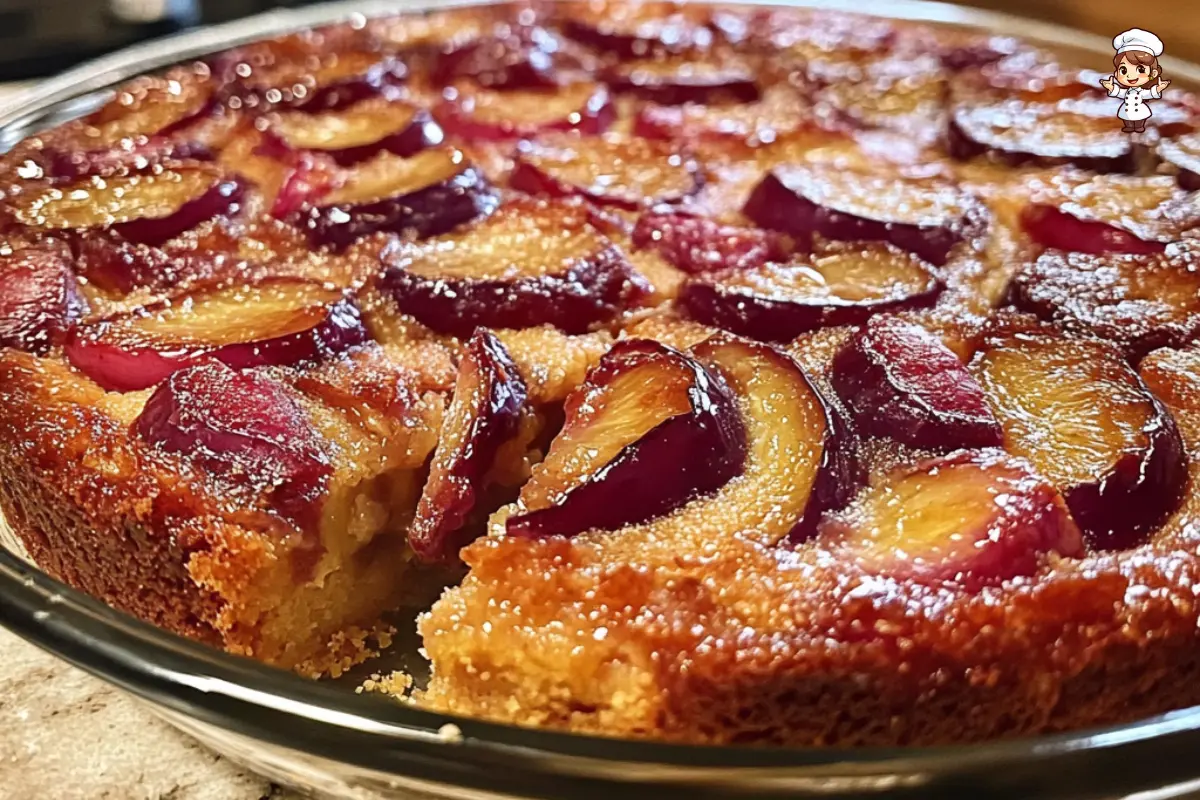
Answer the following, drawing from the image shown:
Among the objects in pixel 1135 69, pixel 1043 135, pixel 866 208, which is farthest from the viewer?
pixel 1043 135

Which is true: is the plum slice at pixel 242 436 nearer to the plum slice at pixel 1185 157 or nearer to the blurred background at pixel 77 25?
the plum slice at pixel 1185 157

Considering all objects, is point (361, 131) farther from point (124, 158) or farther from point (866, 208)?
point (866, 208)

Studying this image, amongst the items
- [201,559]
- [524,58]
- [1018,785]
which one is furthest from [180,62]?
[1018,785]

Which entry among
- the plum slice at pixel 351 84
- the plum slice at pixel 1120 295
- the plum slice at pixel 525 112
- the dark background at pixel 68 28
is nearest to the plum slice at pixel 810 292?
the plum slice at pixel 1120 295

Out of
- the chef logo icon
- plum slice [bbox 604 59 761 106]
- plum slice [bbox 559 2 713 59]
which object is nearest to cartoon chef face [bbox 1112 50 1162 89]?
the chef logo icon

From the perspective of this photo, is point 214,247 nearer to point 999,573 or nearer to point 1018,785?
point 999,573

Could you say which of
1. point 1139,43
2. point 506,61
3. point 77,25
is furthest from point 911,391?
point 77,25
